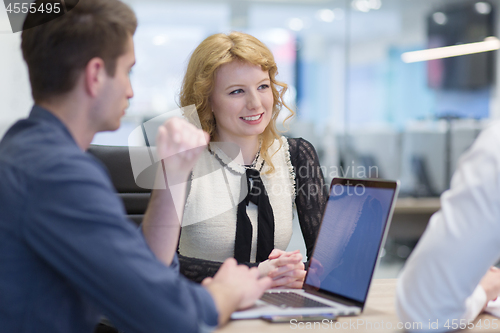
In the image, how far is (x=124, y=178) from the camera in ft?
5.78

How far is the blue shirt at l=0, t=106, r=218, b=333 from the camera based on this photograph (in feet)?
2.16

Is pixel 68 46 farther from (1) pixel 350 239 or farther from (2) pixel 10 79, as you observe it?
(2) pixel 10 79

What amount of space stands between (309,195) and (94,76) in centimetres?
102

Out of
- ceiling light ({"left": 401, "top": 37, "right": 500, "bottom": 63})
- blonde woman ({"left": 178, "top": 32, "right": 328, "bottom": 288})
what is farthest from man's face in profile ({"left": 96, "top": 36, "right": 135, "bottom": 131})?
ceiling light ({"left": 401, "top": 37, "right": 500, "bottom": 63})

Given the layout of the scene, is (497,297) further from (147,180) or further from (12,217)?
(147,180)

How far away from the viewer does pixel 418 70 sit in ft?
16.9

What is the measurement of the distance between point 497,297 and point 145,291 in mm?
741

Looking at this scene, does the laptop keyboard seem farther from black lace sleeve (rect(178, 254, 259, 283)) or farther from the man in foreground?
black lace sleeve (rect(178, 254, 259, 283))

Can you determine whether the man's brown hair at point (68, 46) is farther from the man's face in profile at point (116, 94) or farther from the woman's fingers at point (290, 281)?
the woman's fingers at point (290, 281)

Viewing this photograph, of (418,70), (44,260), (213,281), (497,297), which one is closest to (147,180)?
(213,281)

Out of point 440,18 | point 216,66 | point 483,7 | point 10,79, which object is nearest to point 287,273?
point 216,66

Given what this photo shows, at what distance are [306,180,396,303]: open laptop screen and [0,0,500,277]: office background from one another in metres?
3.06

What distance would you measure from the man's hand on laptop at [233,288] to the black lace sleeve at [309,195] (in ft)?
2.33

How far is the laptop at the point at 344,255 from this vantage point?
36.4 inches
